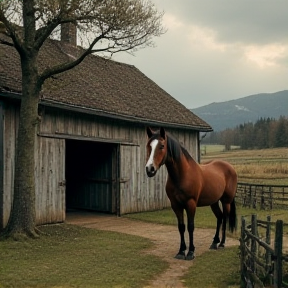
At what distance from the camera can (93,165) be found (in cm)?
1805

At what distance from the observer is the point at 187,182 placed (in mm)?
9359

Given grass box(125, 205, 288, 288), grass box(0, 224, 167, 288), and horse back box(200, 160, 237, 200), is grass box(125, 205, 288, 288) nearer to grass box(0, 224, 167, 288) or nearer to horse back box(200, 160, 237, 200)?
grass box(0, 224, 167, 288)

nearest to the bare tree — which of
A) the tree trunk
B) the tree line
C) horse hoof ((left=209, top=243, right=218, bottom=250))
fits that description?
the tree trunk

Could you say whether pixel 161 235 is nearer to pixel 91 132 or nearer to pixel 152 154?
pixel 152 154

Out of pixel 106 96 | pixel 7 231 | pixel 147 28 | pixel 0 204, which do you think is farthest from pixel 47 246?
pixel 106 96

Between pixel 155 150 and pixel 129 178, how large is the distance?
28.0 feet

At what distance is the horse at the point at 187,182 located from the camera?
8.68 meters

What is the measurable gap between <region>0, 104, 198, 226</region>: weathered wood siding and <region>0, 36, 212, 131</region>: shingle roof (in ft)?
1.62

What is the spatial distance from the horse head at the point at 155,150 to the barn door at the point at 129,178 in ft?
25.8

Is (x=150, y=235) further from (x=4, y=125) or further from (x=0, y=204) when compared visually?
(x=4, y=125)

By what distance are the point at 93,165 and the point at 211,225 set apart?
5.96m

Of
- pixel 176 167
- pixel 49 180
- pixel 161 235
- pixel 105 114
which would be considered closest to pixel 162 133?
pixel 176 167

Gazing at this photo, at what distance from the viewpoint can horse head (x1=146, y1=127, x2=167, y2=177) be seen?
8.28 meters

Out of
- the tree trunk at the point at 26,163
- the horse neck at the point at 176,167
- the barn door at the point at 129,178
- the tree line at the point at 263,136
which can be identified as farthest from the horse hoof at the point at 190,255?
the tree line at the point at 263,136
